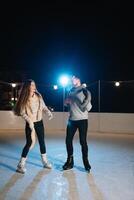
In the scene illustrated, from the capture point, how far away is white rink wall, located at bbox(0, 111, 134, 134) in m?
15.4

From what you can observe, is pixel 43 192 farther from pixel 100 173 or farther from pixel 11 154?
pixel 11 154

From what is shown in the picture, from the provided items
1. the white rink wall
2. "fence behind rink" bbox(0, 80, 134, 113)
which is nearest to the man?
the white rink wall

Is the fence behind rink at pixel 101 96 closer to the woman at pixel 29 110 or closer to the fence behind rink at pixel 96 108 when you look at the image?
the fence behind rink at pixel 96 108

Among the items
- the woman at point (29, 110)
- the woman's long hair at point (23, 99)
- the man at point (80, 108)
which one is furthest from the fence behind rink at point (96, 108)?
the woman's long hair at point (23, 99)

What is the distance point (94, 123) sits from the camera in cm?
1588

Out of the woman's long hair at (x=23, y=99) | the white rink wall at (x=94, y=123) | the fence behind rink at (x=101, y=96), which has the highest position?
the fence behind rink at (x=101, y=96)

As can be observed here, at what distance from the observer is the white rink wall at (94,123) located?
1540 centimetres

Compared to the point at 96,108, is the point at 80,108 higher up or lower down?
lower down

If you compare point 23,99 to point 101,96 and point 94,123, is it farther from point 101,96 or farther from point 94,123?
point 101,96

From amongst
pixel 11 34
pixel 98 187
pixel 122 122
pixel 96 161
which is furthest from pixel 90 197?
pixel 11 34

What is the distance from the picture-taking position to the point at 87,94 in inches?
284

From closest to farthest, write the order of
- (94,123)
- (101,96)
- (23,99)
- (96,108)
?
(23,99), (94,123), (96,108), (101,96)

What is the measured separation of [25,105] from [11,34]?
84.7 feet

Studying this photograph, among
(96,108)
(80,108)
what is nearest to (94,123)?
(96,108)
